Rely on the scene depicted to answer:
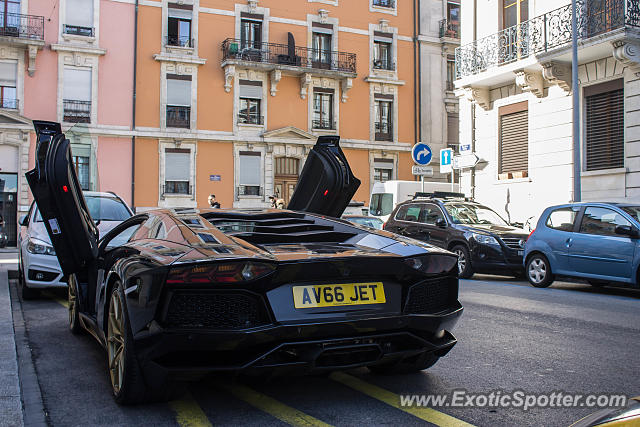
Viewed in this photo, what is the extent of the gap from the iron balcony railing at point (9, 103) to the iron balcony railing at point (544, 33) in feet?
62.5

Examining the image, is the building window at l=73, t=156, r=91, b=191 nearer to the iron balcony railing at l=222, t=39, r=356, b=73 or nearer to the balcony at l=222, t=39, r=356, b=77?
the balcony at l=222, t=39, r=356, b=77

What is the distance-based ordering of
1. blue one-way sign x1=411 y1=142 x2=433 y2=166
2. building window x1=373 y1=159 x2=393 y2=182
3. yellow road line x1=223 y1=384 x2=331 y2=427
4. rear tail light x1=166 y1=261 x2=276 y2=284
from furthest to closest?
building window x1=373 y1=159 x2=393 y2=182
blue one-way sign x1=411 y1=142 x2=433 y2=166
yellow road line x1=223 y1=384 x2=331 y2=427
rear tail light x1=166 y1=261 x2=276 y2=284

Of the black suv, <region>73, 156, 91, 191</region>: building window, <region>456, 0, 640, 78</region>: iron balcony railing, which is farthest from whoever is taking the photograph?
<region>456, 0, 640, 78</region>: iron balcony railing

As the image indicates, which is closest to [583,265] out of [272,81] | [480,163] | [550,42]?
[550,42]

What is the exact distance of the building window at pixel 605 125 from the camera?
54.5 feet

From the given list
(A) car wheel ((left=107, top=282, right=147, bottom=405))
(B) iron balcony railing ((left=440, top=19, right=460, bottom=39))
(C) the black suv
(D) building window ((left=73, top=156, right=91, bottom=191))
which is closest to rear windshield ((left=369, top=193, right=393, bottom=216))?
(C) the black suv

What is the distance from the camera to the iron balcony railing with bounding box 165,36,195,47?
30234 millimetres

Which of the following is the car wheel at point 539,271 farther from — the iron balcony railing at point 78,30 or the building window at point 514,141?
the iron balcony railing at point 78,30

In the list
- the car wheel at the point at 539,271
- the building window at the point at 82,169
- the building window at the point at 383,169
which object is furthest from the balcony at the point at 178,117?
the building window at the point at 82,169

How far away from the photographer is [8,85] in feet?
90.1

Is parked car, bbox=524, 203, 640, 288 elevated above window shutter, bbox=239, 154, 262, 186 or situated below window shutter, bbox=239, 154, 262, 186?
below

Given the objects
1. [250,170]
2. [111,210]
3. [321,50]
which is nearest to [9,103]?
[250,170]

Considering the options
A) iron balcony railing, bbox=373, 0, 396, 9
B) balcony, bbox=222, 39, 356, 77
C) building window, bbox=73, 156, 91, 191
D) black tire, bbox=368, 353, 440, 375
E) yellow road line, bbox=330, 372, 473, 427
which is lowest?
yellow road line, bbox=330, 372, 473, 427

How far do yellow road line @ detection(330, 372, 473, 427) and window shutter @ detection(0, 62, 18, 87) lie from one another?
2776 cm
